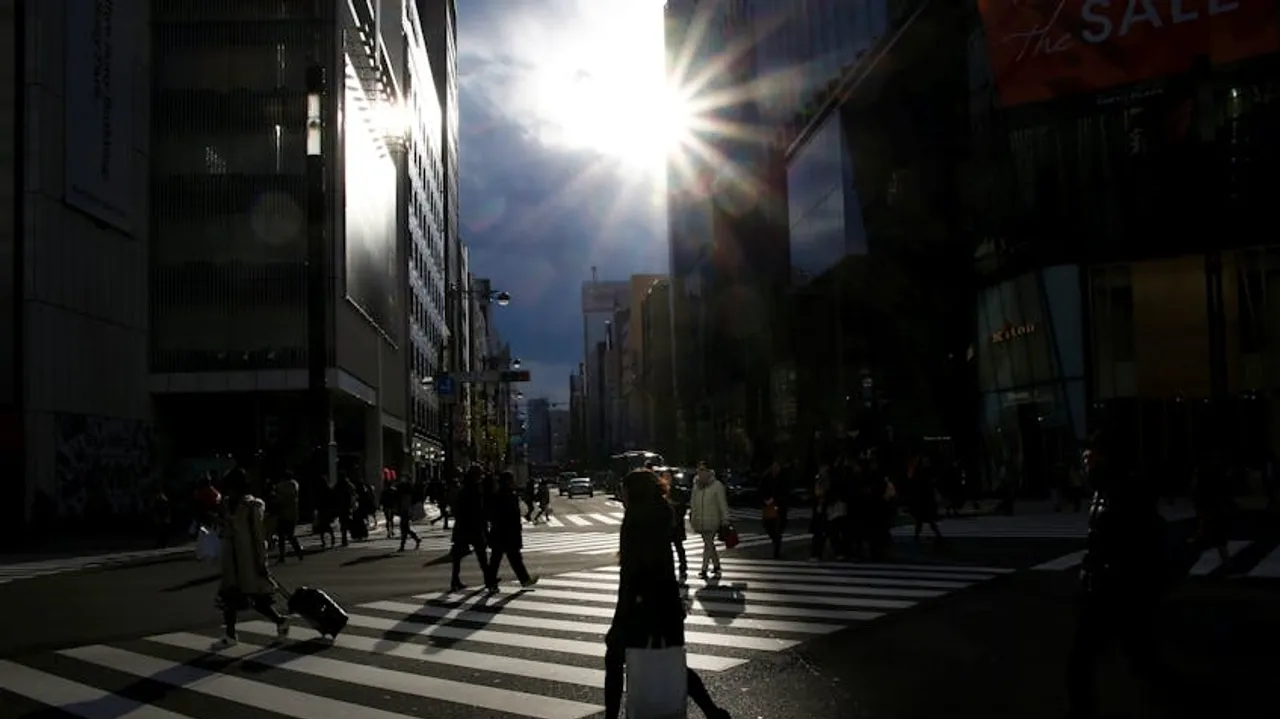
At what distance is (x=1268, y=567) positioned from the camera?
606 inches

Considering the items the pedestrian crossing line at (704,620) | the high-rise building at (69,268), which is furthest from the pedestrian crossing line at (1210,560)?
the high-rise building at (69,268)

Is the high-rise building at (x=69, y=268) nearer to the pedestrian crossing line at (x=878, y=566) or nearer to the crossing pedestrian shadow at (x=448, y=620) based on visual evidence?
the crossing pedestrian shadow at (x=448, y=620)

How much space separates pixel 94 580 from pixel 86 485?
16.8 m

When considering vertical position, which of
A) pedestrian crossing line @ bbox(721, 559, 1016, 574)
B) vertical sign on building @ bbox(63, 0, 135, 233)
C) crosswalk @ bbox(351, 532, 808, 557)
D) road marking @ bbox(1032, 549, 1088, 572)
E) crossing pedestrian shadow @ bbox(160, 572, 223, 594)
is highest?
vertical sign on building @ bbox(63, 0, 135, 233)

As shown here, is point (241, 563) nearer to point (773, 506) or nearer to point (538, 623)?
point (538, 623)

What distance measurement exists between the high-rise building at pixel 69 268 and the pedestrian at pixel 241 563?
916 inches

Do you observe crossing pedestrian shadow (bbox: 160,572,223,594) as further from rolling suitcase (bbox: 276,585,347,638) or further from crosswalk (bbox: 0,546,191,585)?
rolling suitcase (bbox: 276,585,347,638)

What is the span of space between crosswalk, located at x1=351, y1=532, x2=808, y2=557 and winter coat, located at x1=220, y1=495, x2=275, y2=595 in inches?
445

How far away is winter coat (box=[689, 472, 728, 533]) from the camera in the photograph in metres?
16.4

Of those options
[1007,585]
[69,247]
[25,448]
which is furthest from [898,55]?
[1007,585]

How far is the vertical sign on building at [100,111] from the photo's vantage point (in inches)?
1340

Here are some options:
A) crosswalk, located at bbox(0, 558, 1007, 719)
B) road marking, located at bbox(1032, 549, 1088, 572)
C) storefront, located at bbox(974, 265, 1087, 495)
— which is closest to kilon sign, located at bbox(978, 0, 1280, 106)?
storefront, located at bbox(974, 265, 1087, 495)

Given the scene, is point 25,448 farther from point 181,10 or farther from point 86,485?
point 181,10

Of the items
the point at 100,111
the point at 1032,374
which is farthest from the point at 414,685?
the point at 1032,374
